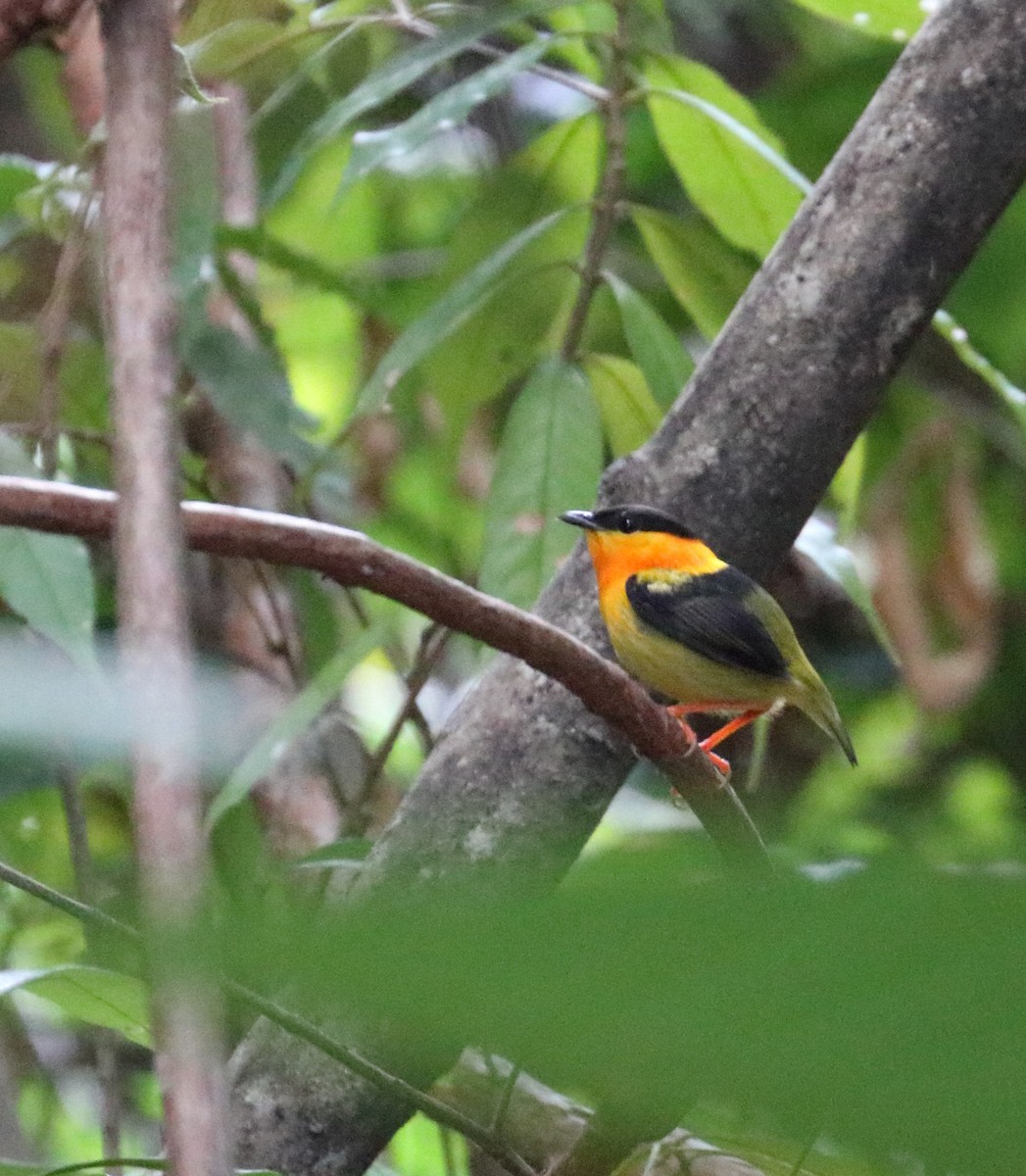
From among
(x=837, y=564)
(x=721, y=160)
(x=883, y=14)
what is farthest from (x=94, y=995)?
(x=883, y=14)

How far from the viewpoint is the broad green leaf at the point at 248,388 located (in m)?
2.43

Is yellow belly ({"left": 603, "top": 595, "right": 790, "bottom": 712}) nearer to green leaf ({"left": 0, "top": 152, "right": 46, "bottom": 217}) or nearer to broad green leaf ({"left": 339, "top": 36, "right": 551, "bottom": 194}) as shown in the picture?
broad green leaf ({"left": 339, "top": 36, "right": 551, "bottom": 194})

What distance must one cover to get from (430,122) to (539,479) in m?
0.50

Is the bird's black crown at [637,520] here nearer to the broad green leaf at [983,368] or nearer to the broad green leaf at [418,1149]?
the broad green leaf at [983,368]

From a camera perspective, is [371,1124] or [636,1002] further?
[371,1124]

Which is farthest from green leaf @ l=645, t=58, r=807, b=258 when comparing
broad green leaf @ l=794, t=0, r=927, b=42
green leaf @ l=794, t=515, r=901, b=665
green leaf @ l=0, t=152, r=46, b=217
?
green leaf @ l=0, t=152, r=46, b=217

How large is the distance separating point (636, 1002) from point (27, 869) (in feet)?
8.78

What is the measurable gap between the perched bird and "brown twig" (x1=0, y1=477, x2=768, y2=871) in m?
0.80

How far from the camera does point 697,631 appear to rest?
2230 mm

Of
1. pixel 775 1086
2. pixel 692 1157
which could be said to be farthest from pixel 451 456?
pixel 775 1086

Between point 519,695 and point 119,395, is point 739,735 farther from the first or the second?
point 119,395

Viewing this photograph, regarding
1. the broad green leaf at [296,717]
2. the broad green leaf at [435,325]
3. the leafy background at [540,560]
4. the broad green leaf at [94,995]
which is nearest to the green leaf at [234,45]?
the leafy background at [540,560]

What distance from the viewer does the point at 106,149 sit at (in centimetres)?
51

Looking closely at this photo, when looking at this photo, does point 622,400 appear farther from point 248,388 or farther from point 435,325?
point 248,388
